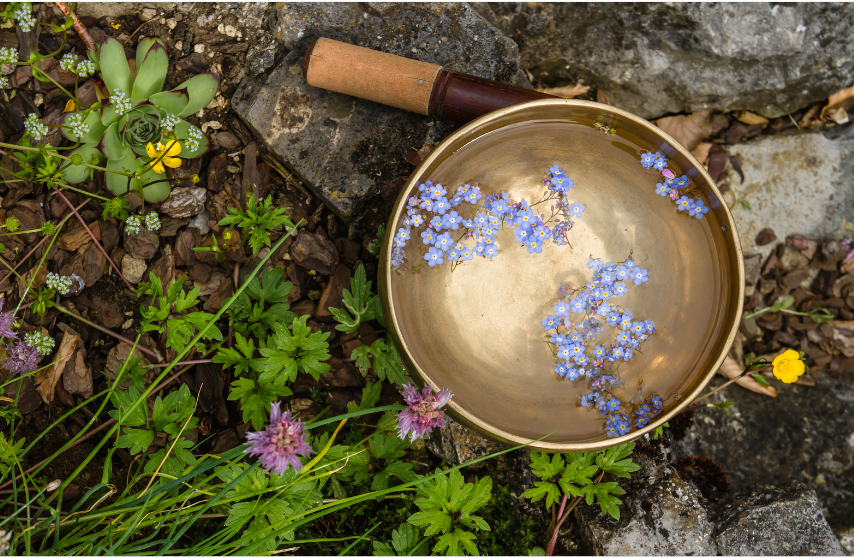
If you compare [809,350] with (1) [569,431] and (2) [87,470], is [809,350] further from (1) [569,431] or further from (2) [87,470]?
(2) [87,470]

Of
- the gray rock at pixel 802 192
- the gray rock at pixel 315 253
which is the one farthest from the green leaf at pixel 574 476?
the gray rock at pixel 802 192

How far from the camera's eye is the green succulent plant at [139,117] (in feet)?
5.57

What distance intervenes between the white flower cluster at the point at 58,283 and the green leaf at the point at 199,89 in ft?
2.03

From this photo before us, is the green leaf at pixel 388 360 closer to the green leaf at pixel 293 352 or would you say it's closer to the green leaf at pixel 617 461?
the green leaf at pixel 293 352

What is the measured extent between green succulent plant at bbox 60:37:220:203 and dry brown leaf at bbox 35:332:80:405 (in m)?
0.50

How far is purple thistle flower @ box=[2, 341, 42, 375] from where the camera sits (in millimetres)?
1521

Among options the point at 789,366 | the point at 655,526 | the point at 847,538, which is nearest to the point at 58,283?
the point at 655,526

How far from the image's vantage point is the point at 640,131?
1.60 m

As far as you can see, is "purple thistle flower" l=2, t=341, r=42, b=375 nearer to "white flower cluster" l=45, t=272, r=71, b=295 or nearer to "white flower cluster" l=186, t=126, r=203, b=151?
"white flower cluster" l=45, t=272, r=71, b=295

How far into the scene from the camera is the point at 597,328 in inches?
65.7

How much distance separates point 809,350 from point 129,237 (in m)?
2.63

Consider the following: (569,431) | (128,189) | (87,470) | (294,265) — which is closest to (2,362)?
(87,470)

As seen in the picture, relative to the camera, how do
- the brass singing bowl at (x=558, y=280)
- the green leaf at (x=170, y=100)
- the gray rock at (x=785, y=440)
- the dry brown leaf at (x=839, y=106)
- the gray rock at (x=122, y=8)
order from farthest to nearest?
the dry brown leaf at (x=839, y=106), the gray rock at (x=785, y=440), the gray rock at (x=122, y=8), the green leaf at (x=170, y=100), the brass singing bowl at (x=558, y=280)

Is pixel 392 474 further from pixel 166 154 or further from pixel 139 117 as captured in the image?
pixel 139 117
